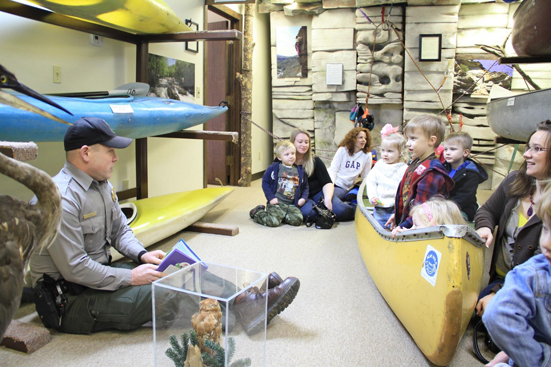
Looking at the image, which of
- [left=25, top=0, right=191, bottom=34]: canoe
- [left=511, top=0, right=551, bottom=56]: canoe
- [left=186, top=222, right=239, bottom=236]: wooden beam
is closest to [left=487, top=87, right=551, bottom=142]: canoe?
[left=511, top=0, right=551, bottom=56]: canoe

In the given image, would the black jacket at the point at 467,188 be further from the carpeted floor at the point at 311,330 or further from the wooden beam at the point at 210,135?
the wooden beam at the point at 210,135

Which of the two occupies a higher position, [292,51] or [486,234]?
[292,51]

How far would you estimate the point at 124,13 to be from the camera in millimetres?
2949

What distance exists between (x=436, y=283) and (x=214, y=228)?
7.42 ft

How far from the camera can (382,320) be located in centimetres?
207

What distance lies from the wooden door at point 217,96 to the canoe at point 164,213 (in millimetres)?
2113

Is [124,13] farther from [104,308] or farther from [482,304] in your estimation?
[482,304]

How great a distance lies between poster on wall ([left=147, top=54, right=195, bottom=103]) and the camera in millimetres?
3986

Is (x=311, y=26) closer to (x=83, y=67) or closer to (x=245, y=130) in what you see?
(x=245, y=130)

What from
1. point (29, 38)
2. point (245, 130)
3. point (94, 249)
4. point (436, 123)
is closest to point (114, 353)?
point (94, 249)

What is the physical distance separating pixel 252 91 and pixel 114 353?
471 centimetres

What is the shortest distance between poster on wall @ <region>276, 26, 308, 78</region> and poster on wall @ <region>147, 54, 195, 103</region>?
80.4 inches

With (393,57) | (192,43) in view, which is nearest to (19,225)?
(192,43)

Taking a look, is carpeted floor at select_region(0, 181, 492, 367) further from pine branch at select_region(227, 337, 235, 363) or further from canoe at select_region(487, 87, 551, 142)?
canoe at select_region(487, 87, 551, 142)
